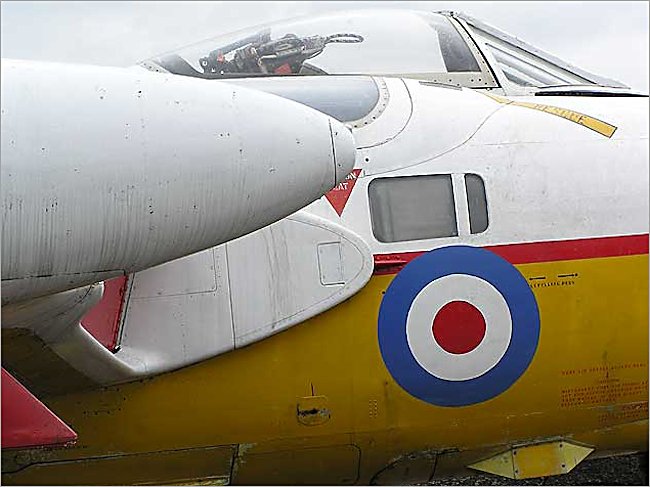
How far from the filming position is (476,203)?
4301mm

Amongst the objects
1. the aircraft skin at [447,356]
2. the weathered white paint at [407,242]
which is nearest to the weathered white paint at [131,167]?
the weathered white paint at [407,242]

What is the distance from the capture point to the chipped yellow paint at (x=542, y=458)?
15.1ft

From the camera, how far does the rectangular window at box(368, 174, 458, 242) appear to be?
4.25m

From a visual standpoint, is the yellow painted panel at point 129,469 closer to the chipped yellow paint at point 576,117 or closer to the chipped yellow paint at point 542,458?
the chipped yellow paint at point 542,458

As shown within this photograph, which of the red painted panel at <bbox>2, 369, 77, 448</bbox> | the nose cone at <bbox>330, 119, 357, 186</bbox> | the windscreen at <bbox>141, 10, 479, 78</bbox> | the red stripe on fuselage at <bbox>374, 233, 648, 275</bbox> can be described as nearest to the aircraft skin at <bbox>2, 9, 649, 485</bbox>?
the red stripe on fuselage at <bbox>374, 233, 648, 275</bbox>

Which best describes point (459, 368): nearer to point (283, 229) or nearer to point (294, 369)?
point (294, 369)

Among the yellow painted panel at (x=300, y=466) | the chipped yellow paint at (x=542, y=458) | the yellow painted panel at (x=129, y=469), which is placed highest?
the yellow painted panel at (x=129, y=469)

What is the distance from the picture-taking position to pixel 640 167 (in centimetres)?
446

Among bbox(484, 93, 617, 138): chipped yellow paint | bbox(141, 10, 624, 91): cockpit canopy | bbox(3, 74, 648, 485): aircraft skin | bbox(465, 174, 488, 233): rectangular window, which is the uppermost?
bbox(141, 10, 624, 91): cockpit canopy

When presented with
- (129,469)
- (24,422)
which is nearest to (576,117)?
(129,469)

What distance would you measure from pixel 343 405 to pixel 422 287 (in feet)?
2.11

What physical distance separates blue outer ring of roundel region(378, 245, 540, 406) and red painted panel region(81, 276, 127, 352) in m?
1.13

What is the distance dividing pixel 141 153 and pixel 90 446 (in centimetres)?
212

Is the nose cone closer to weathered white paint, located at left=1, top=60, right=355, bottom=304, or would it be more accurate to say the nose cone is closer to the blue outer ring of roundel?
weathered white paint, located at left=1, top=60, right=355, bottom=304
